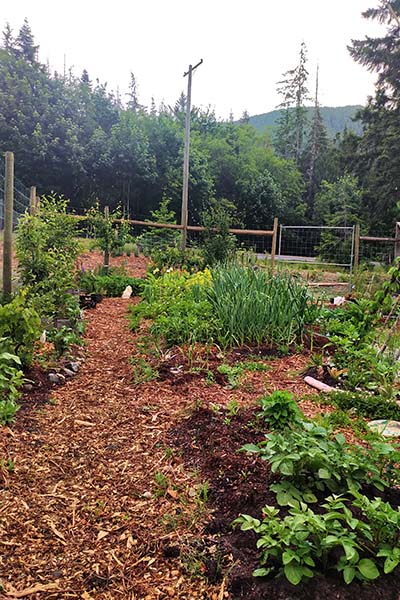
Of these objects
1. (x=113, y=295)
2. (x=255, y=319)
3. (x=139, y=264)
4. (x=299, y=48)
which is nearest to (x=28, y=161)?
(x=139, y=264)

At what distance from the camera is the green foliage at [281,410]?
7.70ft

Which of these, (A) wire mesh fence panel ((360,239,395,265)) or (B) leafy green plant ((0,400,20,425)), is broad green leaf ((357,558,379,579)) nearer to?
(B) leafy green plant ((0,400,20,425))

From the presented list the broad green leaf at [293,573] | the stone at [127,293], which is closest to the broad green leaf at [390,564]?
the broad green leaf at [293,573]

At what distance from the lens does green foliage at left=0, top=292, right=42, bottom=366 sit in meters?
3.23

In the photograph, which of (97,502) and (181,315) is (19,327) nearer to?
(97,502)

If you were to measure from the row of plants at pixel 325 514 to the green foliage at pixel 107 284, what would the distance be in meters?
6.20

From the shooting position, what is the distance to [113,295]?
28.4 feet

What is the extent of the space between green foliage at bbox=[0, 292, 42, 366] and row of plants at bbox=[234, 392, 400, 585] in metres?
2.04

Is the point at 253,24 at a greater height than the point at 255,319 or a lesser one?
greater

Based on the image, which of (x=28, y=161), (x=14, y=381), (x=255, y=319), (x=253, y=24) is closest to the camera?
(x=14, y=381)

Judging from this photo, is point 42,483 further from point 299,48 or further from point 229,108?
point 229,108

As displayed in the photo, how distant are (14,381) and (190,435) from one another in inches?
45.1

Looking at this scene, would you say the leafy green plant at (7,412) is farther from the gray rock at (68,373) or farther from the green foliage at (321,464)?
the green foliage at (321,464)

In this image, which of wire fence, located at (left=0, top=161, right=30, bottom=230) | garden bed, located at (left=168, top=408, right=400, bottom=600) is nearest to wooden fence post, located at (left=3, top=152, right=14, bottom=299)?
garden bed, located at (left=168, top=408, right=400, bottom=600)
